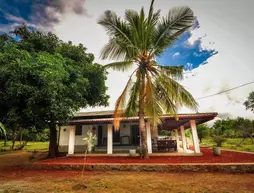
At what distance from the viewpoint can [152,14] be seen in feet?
29.2

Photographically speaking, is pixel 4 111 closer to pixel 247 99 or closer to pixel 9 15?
pixel 9 15

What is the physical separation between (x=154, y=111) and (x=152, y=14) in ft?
20.5

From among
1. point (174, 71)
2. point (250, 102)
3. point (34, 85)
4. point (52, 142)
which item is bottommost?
point (52, 142)

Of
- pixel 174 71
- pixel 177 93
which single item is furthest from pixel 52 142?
pixel 174 71

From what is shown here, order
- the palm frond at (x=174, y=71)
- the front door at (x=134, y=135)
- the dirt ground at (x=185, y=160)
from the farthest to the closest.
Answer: the front door at (x=134, y=135)
the palm frond at (x=174, y=71)
the dirt ground at (x=185, y=160)

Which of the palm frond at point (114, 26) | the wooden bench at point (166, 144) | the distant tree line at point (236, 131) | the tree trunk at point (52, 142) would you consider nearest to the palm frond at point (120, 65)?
the palm frond at point (114, 26)

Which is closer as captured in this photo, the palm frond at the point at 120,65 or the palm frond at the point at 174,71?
the palm frond at the point at 174,71

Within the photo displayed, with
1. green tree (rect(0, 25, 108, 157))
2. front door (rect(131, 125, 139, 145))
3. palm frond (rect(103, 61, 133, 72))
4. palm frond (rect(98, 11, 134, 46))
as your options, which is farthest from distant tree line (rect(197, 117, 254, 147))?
green tree (rect(0, 25, 108, 157))

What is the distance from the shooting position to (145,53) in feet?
29.9

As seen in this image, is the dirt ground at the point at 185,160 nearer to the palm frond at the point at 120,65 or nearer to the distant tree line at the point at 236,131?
the palm frond at the point at 120,65

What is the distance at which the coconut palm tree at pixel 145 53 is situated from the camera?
850cm

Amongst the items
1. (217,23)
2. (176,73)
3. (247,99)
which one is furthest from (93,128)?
(247,99)

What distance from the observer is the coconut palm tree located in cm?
850

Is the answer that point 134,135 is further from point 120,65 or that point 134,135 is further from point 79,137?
point 120,65
